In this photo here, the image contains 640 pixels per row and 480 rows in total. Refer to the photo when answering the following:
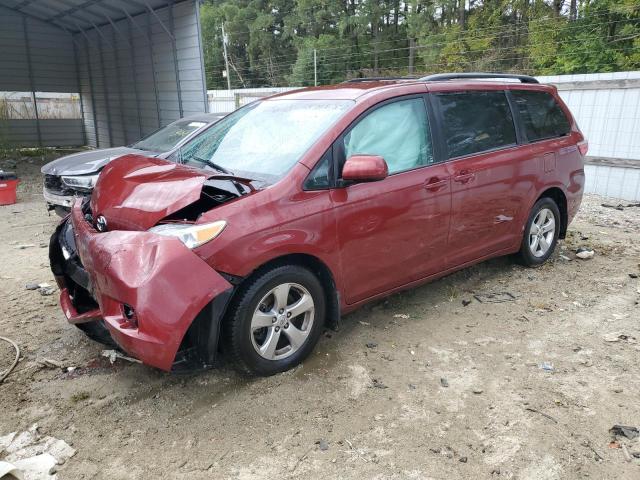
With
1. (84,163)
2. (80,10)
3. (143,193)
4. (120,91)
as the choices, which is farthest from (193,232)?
(120,91)

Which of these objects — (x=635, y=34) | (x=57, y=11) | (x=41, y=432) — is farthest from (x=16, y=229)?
(x=635, y=34)

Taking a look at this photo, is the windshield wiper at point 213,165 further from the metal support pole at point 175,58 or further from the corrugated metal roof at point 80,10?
the metal support pole at point 175,58

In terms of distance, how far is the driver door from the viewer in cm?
336

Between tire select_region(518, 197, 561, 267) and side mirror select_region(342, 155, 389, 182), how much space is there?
7.44 feet

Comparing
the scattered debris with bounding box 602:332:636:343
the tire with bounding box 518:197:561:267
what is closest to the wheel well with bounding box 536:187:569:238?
the tire with bounding box 518:197:561:267

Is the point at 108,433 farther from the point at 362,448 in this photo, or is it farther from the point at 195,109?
the point at 195,109

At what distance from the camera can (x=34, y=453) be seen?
2.58 m

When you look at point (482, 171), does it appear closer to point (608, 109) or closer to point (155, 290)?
point (155, 290)

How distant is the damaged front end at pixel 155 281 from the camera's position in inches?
104

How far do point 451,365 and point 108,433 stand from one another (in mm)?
2129

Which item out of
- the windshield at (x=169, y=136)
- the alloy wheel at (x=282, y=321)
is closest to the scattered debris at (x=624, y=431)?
the alloy wheel at (x=282, y=321)

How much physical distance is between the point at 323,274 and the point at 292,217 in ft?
1.62

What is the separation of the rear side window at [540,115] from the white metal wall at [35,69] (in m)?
15.8

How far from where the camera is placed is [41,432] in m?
2.73
